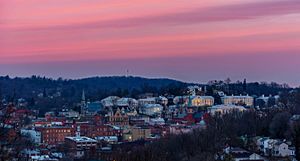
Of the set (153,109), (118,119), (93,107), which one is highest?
(93,107)

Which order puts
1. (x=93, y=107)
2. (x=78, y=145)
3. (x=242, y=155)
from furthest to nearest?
(x=93, y=107), (x=78, y=145), (x=242, y=155)

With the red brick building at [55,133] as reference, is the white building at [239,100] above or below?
above

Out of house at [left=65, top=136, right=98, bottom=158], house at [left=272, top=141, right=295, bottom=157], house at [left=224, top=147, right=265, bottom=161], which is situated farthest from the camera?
house at [left=65, top=136, right=98, bottom=158]

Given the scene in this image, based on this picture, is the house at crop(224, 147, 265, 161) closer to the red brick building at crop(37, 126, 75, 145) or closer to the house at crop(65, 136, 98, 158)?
the house at crop(65, 136, 98, 158)

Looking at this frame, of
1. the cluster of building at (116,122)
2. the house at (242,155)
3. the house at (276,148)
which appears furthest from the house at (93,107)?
the house at (242,155)

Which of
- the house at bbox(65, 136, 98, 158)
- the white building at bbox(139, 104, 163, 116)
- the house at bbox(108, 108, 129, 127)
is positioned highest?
the white building at bbox(139, 104, 163, 116)

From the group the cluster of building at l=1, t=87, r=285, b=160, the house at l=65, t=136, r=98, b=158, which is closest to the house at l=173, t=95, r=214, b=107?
the cluster of building at l=1, t=87, r=285, b=160

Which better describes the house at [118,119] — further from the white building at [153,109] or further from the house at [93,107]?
the house at [93,107]

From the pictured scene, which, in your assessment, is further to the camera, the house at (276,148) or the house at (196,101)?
the house at (196,101)

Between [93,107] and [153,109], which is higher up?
[93,107]

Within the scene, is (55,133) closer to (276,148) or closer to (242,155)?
(276,148)

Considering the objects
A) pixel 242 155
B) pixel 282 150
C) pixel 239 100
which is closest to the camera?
pixel 242 155

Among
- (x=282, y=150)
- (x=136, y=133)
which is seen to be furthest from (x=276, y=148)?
(x=136, y=133)

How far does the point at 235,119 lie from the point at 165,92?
138ft
